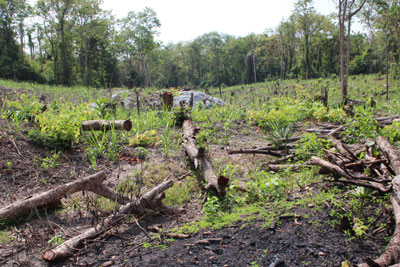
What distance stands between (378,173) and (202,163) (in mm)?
2487

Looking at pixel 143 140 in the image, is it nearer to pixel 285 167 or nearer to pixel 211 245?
pixel 285 167

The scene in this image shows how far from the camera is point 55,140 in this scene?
5.25 m

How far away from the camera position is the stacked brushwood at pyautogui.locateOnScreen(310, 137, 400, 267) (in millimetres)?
1527

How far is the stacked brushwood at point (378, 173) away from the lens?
5.01 ft

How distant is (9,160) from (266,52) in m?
43.6

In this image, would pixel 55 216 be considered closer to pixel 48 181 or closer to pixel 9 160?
pixel 48 181

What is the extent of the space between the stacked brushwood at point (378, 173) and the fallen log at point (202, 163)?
1.16 metres

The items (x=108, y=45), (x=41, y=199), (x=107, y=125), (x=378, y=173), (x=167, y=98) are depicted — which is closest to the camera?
(x=378, y=173)

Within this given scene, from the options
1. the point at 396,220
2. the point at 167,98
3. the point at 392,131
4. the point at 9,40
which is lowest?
the point at 396,220

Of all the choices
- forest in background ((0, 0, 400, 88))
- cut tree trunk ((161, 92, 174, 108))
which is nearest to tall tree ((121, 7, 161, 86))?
forest in background ((0, 0, 400, 88))

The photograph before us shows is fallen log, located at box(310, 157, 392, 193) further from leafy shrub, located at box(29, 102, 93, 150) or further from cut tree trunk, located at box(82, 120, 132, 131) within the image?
leafy shrub, located at box(29, 102, 93, 150)

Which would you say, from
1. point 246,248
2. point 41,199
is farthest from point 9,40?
point 246,248

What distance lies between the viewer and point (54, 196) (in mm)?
3164

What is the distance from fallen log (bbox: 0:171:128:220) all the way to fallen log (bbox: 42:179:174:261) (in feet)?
0.53
